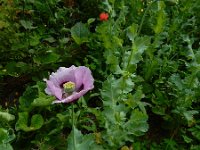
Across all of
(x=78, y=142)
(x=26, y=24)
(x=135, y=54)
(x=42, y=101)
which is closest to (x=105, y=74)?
(x=135, y=54)

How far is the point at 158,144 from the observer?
2.40m

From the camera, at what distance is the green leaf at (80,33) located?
267 cm

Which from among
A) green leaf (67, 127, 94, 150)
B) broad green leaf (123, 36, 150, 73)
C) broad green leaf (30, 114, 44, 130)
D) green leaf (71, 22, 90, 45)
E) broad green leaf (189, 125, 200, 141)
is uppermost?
green leaf (71, 22, 90, 45)

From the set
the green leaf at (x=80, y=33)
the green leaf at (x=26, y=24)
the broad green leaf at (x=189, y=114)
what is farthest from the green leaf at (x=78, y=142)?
the green leaf at (x=26, y=24)

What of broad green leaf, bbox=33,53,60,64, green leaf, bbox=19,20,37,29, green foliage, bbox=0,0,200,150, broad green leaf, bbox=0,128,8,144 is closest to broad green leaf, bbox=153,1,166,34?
green foliage, bbox=0,0,200,150

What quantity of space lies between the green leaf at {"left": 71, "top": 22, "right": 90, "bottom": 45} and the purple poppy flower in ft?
3.15

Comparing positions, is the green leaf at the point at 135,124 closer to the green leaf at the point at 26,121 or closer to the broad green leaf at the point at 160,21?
the green leaf at the point at 26,121

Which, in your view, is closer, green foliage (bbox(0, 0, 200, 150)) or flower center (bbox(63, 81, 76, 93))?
flower center (bbox(63, 81, 76, 93))

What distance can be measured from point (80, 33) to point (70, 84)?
112cm

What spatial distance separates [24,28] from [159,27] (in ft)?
2.79

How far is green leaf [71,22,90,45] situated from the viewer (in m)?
2.67

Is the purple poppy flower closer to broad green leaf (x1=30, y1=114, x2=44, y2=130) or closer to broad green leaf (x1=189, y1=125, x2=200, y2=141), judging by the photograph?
broad green leaf (x1=30, y1=114, x2=44, y2=130)

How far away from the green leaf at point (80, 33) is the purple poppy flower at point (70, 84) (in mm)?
961

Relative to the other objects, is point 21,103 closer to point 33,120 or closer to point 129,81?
point 33,120
